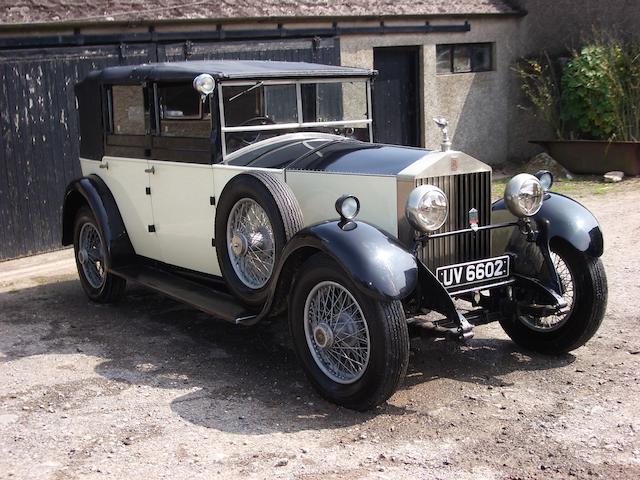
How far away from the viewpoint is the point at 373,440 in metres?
4.22

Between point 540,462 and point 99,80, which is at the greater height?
point 99,80

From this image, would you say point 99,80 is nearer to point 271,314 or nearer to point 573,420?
point 271,314

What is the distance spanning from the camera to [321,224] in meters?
4.73

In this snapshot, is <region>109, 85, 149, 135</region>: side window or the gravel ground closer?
the gravel ground

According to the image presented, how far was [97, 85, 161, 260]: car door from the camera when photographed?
6441mm

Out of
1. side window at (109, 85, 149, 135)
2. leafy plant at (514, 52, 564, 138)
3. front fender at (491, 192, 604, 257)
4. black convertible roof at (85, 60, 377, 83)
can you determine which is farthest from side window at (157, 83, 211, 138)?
leafy plant at (514, 52, 564, 138)

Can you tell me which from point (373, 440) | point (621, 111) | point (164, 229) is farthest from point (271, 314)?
point (621, 111)

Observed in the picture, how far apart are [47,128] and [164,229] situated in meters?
3.35

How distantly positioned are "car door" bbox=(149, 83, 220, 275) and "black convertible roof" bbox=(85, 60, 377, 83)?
10cm

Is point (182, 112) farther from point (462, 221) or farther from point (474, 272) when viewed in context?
point (474, 272)

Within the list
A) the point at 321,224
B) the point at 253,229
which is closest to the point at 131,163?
the point at 253,229

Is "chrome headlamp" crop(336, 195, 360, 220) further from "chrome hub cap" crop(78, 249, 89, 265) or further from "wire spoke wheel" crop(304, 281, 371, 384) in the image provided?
"chrome hub cap" crop(78, 249, 89, 265)

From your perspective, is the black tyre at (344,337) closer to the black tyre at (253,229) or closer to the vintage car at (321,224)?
the vintage car at (321,224)

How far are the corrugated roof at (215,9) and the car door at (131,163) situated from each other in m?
2.59
